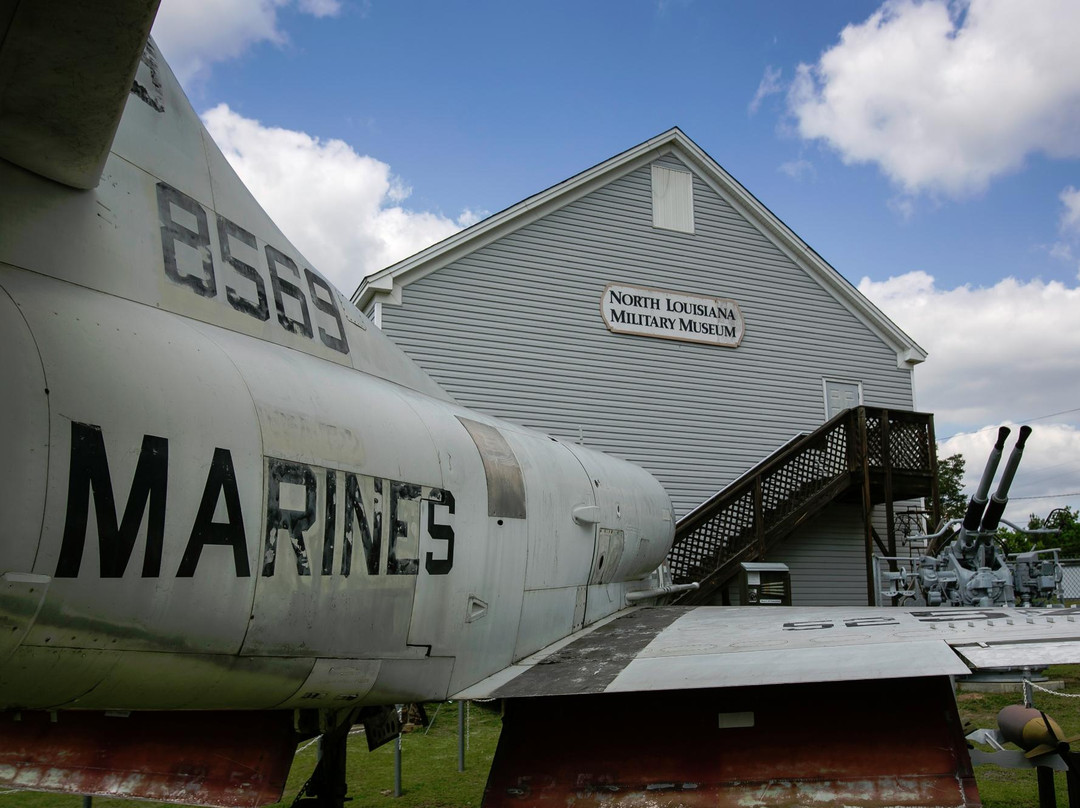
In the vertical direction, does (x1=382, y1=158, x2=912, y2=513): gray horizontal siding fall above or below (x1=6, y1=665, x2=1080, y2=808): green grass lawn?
above

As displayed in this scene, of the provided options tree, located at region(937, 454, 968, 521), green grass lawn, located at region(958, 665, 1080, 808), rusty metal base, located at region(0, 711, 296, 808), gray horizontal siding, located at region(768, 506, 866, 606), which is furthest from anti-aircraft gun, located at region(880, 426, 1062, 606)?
tree, located at region(937, 454, 968, 521)

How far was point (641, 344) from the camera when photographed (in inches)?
702

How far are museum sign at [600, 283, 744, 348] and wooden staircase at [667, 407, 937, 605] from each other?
277 cm

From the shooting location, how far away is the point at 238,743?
16.0 ft

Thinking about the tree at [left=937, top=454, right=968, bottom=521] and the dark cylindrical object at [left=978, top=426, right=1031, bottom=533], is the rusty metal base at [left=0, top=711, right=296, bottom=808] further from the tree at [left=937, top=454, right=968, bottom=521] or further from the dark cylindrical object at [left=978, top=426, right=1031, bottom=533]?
the tree at [left=937, top=454, right=968, bottom=521]

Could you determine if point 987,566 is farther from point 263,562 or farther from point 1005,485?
point 263,562

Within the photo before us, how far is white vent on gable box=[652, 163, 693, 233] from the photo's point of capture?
1872 centimetres

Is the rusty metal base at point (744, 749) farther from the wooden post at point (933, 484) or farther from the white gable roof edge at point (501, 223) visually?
the wooden post at point (933, 484)

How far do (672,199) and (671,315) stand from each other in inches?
102

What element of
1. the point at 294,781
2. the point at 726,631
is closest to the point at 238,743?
the point at 726,631

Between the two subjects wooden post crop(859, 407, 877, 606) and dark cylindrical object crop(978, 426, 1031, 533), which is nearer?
dark cylindrical object crop(978, 426, 1031, 533)

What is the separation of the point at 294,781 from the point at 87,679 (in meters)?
7.36

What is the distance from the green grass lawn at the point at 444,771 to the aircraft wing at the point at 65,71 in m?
6.02

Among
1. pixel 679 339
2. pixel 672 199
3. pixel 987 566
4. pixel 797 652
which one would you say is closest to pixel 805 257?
pixel 672 199
